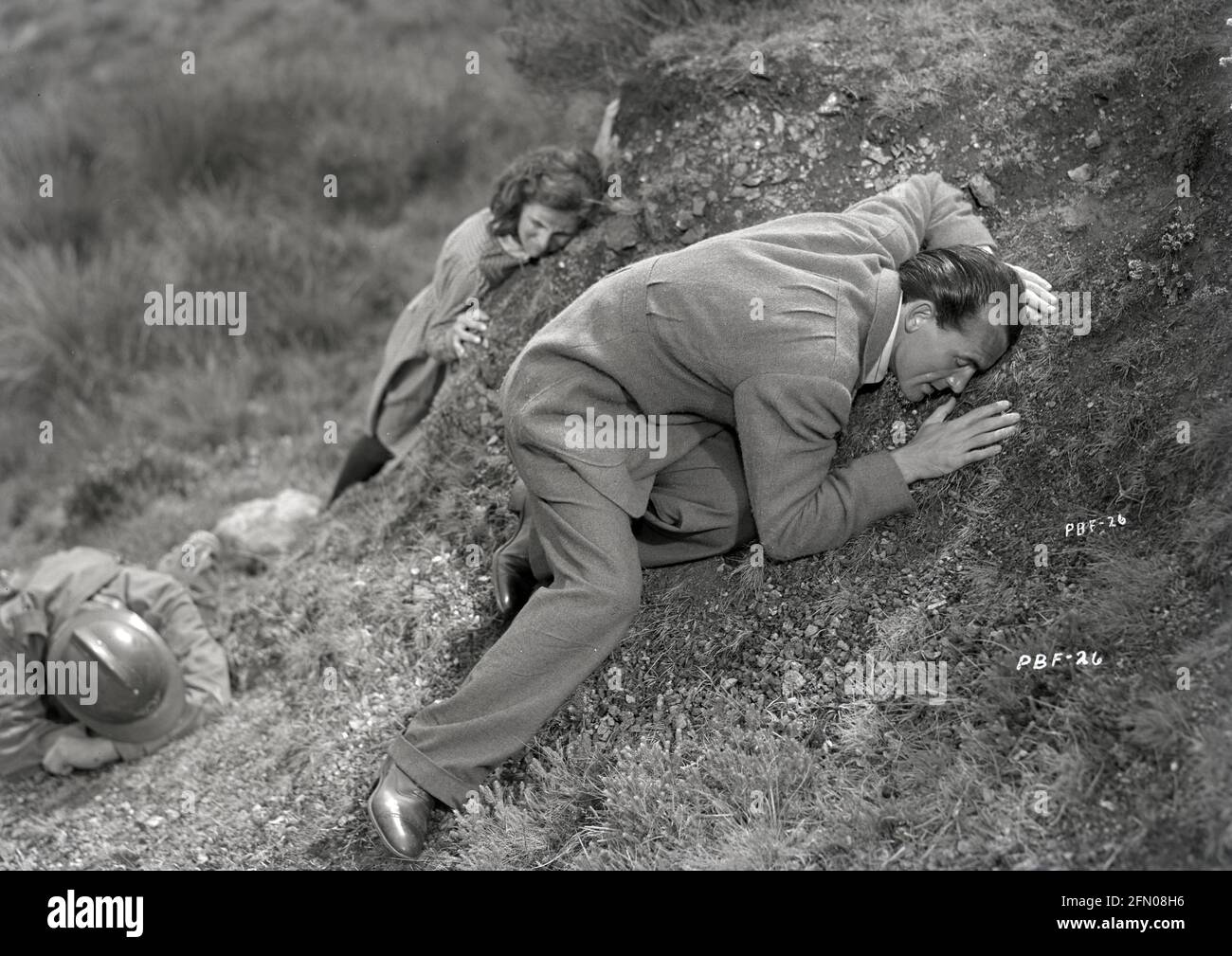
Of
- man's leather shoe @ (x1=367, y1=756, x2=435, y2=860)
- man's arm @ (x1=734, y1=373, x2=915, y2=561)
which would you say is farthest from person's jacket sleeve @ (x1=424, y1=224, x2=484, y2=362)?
man's arm @ (x1=734, y1=373, x2=915, y2=561)

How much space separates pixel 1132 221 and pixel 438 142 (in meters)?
7.12

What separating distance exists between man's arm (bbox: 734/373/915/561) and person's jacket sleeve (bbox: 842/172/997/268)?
1.93 feet

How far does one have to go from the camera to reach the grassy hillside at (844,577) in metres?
2.75

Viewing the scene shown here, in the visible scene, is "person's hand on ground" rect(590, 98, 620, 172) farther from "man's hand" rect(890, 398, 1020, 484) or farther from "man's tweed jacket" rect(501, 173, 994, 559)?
"man's hand" rect(890, 398, 1020, 484)

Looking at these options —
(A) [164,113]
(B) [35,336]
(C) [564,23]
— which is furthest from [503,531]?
(A) [164,113]

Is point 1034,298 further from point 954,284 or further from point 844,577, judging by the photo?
point 844,577

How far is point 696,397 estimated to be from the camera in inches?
126

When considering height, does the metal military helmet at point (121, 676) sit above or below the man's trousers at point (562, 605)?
below

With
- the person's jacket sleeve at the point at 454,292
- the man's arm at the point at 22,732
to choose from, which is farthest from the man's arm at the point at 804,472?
the man's arm at the point at 22,732

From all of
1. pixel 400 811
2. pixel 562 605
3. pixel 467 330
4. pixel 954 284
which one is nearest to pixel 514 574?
pixel 562 605

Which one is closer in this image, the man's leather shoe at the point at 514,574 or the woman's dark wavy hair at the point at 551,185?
the man's leather shoe at the point at 514,574

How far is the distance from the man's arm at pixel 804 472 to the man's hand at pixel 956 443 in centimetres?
6

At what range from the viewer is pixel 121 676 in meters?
4.58

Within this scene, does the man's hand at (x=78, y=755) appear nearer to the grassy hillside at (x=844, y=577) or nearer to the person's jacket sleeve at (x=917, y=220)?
the grassy hillside at (x=844, y=577)
